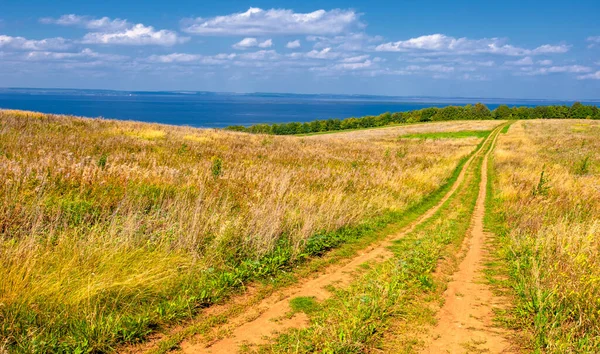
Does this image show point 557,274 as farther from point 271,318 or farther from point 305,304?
point 271,318

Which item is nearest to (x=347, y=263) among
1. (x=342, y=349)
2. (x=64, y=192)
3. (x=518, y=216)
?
(x=342, y=349)

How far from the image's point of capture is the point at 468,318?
564 centimetres

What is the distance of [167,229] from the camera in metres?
6.82

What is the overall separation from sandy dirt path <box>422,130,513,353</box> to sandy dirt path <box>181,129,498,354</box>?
1645mm

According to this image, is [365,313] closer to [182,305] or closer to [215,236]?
[182,305]

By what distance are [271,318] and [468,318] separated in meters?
2.82

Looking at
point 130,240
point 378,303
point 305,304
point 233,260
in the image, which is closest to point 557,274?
point 378,303

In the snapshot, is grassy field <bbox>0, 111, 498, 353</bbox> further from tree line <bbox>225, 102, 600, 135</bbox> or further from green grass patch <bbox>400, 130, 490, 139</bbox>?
tree line <bbox>225, 102, 600, 135</bbox>

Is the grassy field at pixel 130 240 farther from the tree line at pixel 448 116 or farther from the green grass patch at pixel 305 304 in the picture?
the tree line at pixel 448 116

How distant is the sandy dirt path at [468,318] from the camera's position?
191 inches

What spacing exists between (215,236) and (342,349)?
347cm

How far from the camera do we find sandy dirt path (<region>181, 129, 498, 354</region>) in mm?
4570

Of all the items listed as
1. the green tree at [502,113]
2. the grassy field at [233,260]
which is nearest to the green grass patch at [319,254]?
the grassy field at [233,260]

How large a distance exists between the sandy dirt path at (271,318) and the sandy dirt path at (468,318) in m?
1.64
